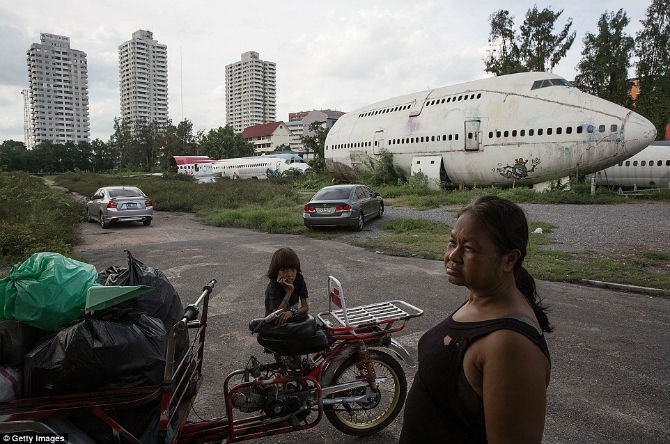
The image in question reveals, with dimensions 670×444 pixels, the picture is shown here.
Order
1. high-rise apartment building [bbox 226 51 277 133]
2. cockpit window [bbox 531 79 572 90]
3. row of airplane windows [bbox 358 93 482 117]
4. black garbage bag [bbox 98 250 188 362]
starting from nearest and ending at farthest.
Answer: black garbage bag [bbox 98 250 188 362] < cockpit window [bbox 531 79 572 90] < row of airplane windows [bbox 358 93 482 117] < high-rise apartment building [bbox 226 51 277 133]

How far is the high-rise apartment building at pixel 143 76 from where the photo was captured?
126938mm

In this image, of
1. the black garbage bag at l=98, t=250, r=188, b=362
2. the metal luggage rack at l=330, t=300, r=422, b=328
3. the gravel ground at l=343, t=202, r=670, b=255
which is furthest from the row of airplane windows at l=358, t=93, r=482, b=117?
the black garbage bag at l=98, t=250, r=188, b=362

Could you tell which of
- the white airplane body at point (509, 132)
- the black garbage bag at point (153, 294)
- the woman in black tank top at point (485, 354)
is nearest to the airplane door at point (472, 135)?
the white airplane body at point (509, 132)

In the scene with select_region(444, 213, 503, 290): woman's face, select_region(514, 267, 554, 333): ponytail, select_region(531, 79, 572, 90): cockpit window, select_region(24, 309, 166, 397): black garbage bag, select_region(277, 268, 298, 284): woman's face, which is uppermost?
select_region(531, 79, 572, 90): cockpit window

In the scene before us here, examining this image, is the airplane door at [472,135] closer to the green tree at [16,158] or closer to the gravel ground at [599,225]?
the gravel ground at [599,225]

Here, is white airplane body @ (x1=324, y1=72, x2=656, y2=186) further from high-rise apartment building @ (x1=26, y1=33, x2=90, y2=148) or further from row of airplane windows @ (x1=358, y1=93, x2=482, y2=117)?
high-rise apartment building @ (x1=26, y1=33, x2=90, y2=148)

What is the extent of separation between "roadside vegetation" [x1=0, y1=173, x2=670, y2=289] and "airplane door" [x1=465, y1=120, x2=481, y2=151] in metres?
2.47

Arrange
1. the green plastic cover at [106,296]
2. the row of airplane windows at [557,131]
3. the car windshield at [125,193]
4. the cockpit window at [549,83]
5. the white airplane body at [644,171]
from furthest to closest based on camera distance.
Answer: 1. the white airplane body at [644,171]
2. the cockpit window at [549,83]
3. the row of airplane windows at [557,131]
4. the car windshield at [125,193]
5. the green plastic cover at [106,296]

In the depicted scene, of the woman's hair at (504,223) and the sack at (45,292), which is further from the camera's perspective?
the sack at (45,292)

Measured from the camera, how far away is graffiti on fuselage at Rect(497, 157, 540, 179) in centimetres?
2288

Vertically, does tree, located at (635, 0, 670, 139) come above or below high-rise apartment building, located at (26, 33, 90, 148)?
below

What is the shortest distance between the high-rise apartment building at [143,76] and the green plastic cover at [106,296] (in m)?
137

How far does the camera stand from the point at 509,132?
23.2 meters

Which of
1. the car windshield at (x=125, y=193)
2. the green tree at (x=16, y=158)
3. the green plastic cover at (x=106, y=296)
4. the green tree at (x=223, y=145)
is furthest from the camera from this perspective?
the green tree at (x=16, y=158)
